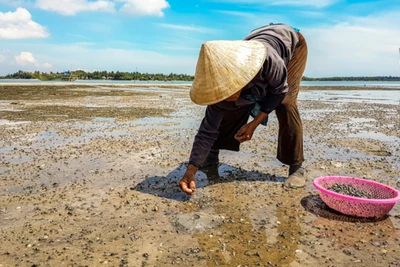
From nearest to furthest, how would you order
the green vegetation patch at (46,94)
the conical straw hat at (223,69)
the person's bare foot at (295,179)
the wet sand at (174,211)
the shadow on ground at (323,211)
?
the wet sand at (174,211)
the conical straw hat at (223,69)
the shadow on ground at (323,211)
the person's bare foot at (295,179)
the green vegetation patch at (46,94)

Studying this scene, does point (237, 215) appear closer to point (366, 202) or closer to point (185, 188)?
point (185, 188)

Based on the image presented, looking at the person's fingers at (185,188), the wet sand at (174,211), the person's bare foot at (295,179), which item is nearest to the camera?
the wet sand at (174,211)

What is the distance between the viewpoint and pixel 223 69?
2.75 metres

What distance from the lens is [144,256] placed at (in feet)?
7.99

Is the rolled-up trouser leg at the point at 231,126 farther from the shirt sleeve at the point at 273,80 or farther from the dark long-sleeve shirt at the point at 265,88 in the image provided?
the shirt sleeve at the point at 273,80

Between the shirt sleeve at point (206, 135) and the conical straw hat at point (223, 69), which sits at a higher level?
the conical straw hat at point (223, 69)

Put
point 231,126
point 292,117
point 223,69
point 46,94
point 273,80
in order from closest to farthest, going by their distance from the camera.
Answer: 1. point 223,69
2. point 273,80
3. point 292,117
4. point 231,126
5. point 46,94

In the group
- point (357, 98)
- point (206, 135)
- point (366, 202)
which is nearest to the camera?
point (366, 202)

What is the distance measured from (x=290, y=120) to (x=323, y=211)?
1042mm

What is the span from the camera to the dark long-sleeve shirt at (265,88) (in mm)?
3027

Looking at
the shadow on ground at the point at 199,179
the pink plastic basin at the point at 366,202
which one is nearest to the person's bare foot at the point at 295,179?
the shadow on ground at the point at 199,179

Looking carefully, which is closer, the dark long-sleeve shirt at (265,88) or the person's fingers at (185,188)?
the dark long-sleeve shirt at (265,88)

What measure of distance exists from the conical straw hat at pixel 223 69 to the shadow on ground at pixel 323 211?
1.46 metres

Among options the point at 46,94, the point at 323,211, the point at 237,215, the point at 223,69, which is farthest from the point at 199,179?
the point at 46,94
